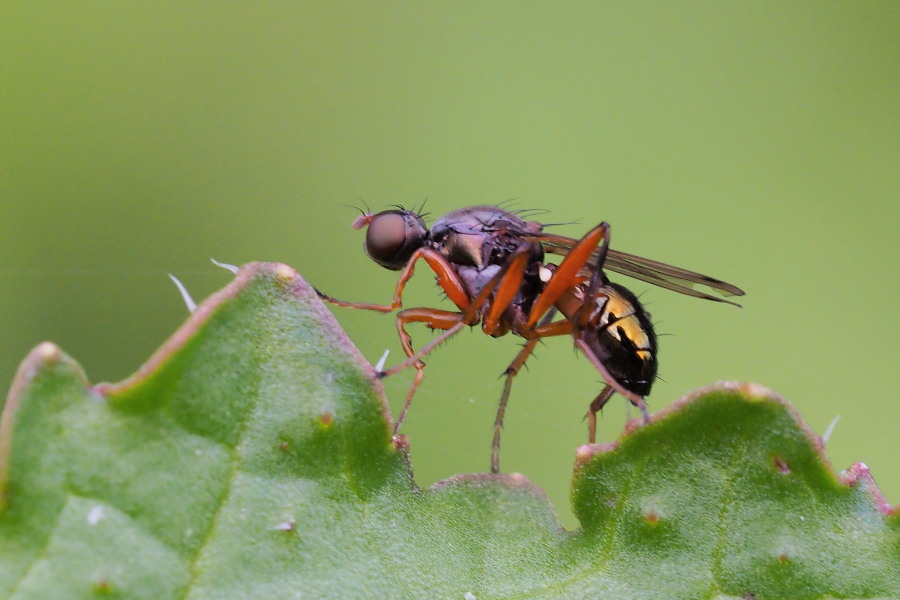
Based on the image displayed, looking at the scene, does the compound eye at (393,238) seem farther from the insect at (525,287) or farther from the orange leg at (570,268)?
the orange leg at (570,268)

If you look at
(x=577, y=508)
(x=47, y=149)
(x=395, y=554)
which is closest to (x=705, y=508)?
(x=577, y=508)

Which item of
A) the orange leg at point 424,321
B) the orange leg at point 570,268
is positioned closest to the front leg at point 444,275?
the orange leg at point 424,321

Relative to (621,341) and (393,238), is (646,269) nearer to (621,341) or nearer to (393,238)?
(621,341)

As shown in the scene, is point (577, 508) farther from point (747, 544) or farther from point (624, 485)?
point (747, 544)

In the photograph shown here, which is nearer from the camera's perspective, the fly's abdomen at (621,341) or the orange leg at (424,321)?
the orange leg at (424,321)

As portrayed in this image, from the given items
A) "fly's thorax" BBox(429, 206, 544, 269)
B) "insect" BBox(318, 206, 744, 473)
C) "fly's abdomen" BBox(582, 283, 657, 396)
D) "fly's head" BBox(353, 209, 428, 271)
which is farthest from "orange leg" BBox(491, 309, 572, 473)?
"fly's head" BBox(353, 209, 428, 271)
